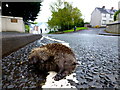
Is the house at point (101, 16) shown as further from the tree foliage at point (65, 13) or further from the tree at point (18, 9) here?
the tree at point (18, 9)

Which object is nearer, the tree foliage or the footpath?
the footpath

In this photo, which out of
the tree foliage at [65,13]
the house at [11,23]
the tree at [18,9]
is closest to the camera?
the house at [11,23]

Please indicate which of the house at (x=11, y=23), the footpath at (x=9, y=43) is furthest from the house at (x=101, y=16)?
the footpath at (x=9, y=43)

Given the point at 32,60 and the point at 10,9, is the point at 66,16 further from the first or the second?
the point at 32,60

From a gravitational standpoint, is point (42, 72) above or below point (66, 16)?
below

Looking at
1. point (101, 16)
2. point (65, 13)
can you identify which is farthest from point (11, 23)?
point (101, 16)

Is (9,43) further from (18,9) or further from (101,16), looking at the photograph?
(101,16)

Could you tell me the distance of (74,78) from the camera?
0.97 meters

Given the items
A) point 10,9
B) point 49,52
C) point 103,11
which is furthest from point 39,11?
point 103,11

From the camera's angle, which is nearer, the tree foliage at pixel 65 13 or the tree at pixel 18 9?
the tree at pixel 18 9

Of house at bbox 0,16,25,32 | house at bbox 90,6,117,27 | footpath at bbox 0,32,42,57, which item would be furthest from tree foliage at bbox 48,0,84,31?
footpath at bbox 0,32,42,57

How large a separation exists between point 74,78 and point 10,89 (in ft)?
2.03

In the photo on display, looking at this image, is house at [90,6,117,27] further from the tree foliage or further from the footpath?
the footpath

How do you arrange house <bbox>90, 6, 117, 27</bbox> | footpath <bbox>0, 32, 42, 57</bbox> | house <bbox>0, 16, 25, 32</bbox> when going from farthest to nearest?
house <bbox>90, 6, 117, 27</bbox> < house <bbox>0, 16, 25, 32</bbox> < footpath <bbox>0, 32, 42, 57</bbox>
